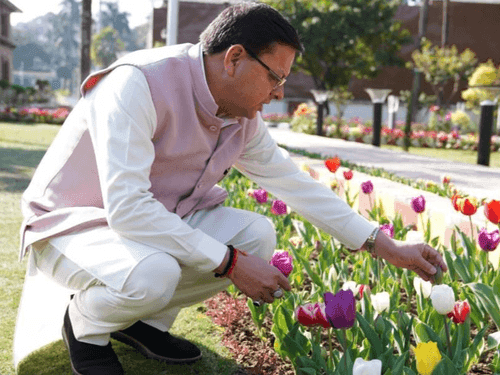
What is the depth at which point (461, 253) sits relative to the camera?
9.82ft

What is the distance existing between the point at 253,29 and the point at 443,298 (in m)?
0.92

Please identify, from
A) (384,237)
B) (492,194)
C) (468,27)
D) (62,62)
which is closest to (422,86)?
(468,27)

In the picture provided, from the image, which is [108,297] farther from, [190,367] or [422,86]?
[422,86]

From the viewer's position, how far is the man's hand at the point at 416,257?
2229 mm

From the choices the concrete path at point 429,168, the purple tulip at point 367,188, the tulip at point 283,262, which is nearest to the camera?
the tulip at point 283,262

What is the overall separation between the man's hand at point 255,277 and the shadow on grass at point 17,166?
4.95 meters

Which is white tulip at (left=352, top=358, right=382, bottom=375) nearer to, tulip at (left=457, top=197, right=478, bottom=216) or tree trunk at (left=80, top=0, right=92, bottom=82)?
tulip at (left=457, top=197, right=478, bottom=216)

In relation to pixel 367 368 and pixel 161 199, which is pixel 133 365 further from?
pixel 367 368

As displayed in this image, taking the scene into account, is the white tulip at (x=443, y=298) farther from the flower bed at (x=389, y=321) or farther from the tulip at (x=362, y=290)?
the tulip at (x=362, y=290)

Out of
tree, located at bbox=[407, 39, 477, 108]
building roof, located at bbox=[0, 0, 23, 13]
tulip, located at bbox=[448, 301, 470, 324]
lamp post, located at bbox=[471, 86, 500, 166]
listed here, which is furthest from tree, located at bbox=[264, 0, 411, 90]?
building roof, located at bbox=[0, 0, 23, 13]

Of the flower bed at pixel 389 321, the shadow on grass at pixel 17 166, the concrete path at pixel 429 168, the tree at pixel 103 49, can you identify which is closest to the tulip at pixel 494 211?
the flower bed at pixel 389 321

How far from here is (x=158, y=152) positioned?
2143 mm

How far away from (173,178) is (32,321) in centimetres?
81

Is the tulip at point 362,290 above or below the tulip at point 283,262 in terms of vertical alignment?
below
